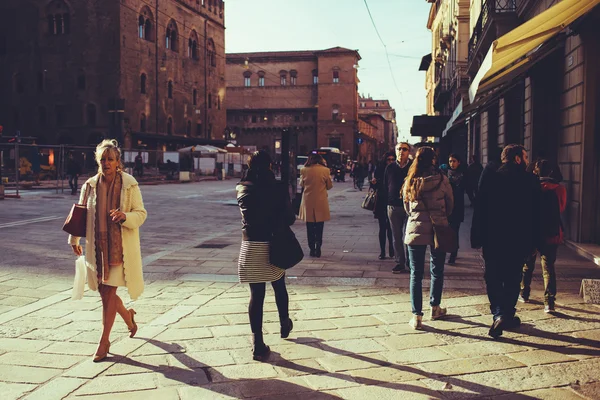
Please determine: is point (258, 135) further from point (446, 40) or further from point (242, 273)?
point (242, 273)

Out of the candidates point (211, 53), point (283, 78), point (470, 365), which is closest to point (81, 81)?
point (211, 53)

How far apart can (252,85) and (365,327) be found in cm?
7845

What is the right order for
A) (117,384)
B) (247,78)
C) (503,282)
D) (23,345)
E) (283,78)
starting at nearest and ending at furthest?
(117,384) → (23,345) → (503,282) → (283,78) → (247,78)

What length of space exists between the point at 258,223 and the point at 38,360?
1846 mm

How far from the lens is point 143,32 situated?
47406mm

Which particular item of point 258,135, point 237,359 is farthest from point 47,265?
point 258,135

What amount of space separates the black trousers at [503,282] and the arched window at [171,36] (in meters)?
49.4

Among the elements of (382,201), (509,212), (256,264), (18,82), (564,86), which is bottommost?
(256,264)

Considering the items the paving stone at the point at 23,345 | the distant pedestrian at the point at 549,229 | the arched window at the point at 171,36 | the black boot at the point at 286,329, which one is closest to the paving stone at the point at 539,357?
the distant pedestrian at the point at 549,229

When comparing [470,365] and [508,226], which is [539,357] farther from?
[508,226]

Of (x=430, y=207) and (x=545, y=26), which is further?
(x=545, y=26)

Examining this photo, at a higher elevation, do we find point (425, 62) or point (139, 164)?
point (425, 62)

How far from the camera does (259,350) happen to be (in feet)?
14.1

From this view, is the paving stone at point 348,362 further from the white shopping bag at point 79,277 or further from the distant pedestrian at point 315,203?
the distant pedestrian at point 315,203
